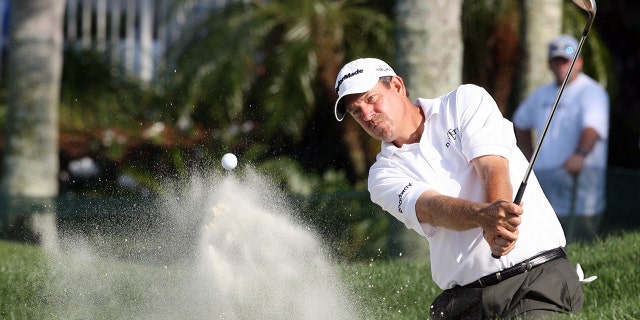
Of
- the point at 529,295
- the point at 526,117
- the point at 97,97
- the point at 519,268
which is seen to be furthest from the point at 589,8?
the point at 97,97

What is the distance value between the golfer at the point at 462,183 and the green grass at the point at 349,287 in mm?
1144

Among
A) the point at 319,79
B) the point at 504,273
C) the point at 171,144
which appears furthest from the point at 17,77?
the point at 504,273

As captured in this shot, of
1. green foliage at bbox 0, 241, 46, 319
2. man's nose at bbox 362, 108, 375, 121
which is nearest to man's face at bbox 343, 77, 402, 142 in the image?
man's nose at bbox 362, 108, 375, 121

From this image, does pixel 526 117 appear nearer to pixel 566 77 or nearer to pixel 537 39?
pixel 537 39

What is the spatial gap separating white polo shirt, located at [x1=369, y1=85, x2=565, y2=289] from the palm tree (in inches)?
281

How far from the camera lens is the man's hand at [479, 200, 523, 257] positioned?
13.3 ft

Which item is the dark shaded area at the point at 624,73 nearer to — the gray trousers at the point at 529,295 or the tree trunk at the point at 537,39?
the tree trunk at the point at 537,39

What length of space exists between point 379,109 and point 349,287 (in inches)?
73.6

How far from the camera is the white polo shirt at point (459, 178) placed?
15.0ft

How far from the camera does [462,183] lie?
4.59 meters

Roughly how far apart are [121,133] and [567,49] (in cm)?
571

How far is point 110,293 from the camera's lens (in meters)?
6.31

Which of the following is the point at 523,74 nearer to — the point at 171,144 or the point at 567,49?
the point at 567,49

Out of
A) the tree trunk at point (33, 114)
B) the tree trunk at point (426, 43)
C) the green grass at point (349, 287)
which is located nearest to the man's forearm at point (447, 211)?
the green grass at point (349, 287)
